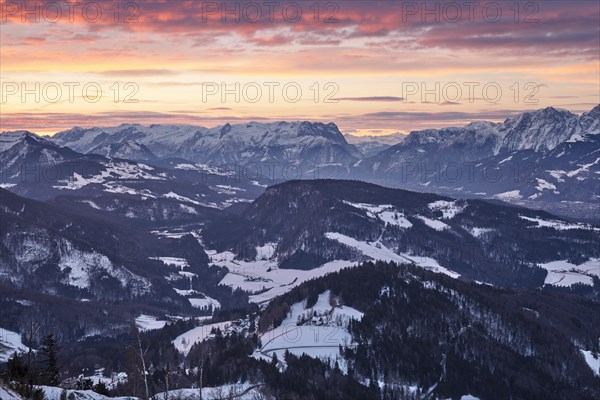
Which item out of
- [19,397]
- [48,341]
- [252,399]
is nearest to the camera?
[19,397]

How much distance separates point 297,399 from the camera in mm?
197750

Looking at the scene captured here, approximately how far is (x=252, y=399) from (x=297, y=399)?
10.7 meters

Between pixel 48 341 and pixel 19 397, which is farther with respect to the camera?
pixel 48 341

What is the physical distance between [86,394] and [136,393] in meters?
72.3

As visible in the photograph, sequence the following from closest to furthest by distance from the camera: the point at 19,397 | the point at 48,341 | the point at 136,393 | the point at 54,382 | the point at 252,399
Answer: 1. the point at 19,397
2. the point at 54,382
3. the point at 48,341
4. the point at 136,393
5. the point at 252,399

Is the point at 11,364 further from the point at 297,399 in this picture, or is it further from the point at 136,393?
the point at 297,399

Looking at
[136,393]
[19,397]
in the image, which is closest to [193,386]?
[136,393]

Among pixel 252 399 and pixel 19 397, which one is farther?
pixel 252 399

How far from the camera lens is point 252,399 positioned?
192250mm

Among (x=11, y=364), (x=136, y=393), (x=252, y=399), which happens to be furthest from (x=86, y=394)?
(x=252, y=399)

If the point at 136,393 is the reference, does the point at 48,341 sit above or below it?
above

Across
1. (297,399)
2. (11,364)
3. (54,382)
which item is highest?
(11,364)

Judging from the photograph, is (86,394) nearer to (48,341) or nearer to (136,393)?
(48,341)

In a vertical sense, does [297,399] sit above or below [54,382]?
below
